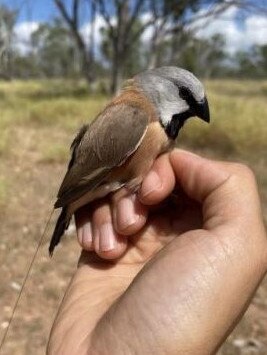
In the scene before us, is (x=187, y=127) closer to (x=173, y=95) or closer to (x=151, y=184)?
(x=173, y=95)

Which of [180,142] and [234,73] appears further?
[234,73]

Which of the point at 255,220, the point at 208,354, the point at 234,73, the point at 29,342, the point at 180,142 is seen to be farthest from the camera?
the point at 234,73

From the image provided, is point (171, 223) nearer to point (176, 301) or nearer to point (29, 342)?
point (176, 301)

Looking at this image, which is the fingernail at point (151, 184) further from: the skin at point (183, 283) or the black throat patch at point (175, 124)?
the black throat patch at point (175, 124)

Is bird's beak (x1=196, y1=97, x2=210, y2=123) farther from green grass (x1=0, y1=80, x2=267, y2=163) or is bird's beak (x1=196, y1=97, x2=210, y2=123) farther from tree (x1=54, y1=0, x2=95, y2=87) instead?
tree (x1=54, y1=0, x2=95, y2=87)

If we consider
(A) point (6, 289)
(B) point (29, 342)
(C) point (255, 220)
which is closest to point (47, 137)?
(A) point (6, 289)

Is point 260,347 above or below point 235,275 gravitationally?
below

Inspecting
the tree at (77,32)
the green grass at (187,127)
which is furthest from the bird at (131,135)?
the tree at (77,32)

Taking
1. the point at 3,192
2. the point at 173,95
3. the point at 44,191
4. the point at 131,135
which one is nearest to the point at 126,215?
the point at 131,135
